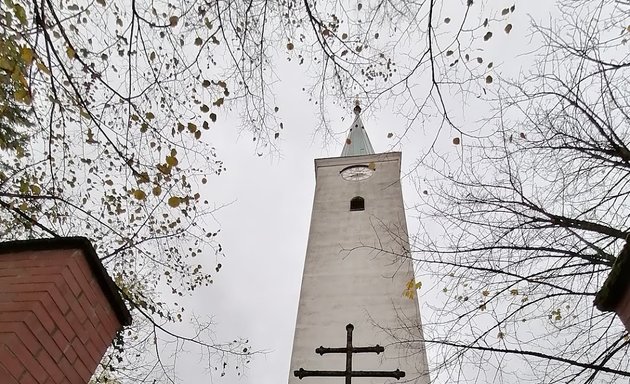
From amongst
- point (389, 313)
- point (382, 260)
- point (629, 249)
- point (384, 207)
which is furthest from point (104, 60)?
point (384, 207)

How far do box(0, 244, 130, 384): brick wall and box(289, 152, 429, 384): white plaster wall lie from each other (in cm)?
523

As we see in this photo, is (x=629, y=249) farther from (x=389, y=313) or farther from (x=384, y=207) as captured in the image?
(x=384, y=207)

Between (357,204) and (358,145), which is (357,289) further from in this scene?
(358,145)

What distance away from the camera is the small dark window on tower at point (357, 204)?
14781mm

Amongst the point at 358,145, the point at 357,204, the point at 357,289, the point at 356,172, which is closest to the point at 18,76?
the point at 357,289

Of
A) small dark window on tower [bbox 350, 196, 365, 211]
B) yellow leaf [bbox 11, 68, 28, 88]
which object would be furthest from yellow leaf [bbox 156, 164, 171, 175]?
small dark window on tower [bbox 350, 196, 365, 211]

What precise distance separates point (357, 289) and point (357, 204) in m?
3.95

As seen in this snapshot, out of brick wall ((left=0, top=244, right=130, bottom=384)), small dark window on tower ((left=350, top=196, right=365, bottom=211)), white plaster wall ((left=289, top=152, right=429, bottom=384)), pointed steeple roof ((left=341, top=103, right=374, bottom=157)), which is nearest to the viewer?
brick wall ((left=0, top=244, right=130, bottom=384))

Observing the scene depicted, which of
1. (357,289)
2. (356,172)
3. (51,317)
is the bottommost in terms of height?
(51,317)

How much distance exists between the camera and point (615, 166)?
534 centimetres

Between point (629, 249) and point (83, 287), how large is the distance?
310 cm

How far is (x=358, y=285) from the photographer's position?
38.1ft

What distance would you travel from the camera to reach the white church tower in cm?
946

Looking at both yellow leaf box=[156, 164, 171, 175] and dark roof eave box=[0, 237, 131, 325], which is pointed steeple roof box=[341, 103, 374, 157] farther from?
dark roof eave box=[0, 237, 131, 325]
